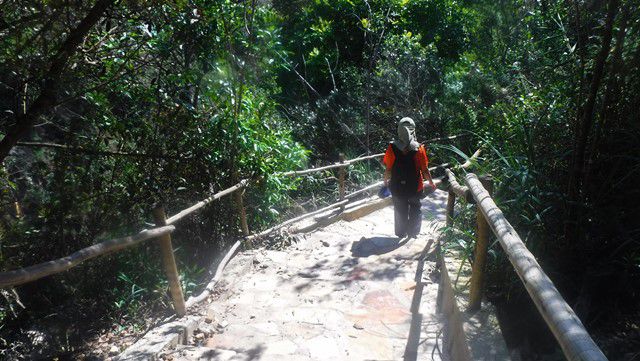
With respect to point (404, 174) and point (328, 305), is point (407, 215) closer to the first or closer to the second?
point (404, 174)

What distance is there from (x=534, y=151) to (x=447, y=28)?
10.4 metres

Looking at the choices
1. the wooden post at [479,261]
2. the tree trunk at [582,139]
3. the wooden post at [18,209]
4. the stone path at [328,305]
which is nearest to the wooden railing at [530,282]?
the wooden post at [479,261]

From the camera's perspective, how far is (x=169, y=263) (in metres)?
3.93

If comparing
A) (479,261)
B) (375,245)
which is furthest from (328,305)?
(375,245)

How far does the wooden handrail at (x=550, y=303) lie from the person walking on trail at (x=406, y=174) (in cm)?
306

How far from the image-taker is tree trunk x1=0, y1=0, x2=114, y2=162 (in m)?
2.84

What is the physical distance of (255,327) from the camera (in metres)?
4.08

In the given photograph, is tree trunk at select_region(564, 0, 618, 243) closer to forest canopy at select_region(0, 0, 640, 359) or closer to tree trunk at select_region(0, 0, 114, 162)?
forest canopy at select_region(0, 0, 640, 359)

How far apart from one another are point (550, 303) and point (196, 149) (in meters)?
4.29

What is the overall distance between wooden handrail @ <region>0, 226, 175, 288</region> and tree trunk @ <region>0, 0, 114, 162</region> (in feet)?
2.34

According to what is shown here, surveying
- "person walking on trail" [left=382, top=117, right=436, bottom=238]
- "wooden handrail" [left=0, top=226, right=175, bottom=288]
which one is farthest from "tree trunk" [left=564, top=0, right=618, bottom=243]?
"wooden handrail" [left=0, top=226, right=175, bottom=288]

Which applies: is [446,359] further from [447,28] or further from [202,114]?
[447,28]

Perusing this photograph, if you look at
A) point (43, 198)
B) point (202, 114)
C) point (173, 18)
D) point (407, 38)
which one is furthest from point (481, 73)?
point (43, 198)

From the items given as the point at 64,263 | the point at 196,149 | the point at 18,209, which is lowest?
the point at 64,263
